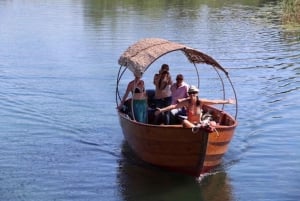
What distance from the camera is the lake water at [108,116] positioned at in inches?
522

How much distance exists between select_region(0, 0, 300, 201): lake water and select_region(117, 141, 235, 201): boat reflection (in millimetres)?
23

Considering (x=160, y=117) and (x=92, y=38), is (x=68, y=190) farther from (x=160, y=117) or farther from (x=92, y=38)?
(x=92, y=38)

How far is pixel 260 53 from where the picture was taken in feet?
102

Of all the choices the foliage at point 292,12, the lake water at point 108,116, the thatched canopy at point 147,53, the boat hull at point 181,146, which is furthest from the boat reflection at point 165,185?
the foliage at point 292,12

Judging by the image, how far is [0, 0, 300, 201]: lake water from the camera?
13.2m

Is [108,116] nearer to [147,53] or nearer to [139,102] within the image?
[139,102]

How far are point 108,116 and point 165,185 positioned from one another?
Result: 6.12 meters

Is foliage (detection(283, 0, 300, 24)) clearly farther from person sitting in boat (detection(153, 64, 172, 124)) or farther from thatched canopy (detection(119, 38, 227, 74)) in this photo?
person sitting in boat (detection(153, 64, 172, 124))

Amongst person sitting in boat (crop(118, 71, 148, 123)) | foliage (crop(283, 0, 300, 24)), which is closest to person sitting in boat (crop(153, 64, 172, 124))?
person sitting in boat (crop(118, 71, 148, 123))

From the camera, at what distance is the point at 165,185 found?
1329cm

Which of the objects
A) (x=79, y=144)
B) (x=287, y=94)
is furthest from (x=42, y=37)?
(x=79, y=144)

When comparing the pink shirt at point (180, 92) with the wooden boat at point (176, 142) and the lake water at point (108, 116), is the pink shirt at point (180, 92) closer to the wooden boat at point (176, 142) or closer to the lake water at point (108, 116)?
the wooden boat at point (176, 142)


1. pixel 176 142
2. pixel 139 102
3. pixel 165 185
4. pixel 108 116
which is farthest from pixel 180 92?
pixel 108 116

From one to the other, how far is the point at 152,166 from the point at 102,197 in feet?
6.14
